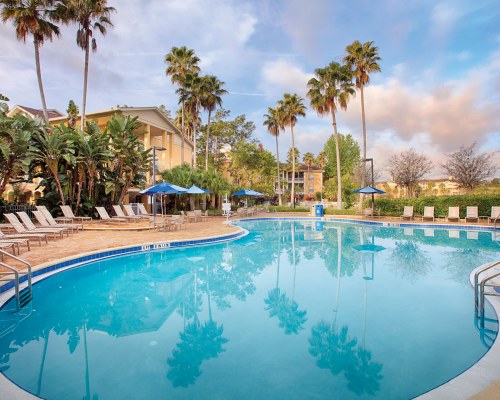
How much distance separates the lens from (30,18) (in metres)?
20.0

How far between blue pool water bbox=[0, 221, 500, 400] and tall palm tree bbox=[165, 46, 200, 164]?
81.1 feet

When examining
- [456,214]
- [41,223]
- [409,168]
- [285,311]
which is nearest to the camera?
[285,311]

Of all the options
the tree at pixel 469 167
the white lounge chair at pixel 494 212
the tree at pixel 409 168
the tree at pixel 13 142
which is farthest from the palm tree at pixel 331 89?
the tree at pixel 13 142

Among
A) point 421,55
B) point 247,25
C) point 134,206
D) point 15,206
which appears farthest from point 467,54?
point 15,206

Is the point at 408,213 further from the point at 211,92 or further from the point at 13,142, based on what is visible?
the point at 13,142

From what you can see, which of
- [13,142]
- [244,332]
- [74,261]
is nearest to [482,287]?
[244,332]

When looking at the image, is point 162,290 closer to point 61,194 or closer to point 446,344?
point 446,344

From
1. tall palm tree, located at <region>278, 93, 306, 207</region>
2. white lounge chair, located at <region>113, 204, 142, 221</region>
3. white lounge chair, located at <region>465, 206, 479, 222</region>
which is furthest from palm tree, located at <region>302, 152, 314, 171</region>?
white lounge chair, located at <region>113, 204, 142, 221</region>

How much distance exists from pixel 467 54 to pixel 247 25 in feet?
41.1

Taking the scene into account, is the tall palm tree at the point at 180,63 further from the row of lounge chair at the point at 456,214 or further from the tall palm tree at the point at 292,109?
the row of lounge chair at the point at 456,214

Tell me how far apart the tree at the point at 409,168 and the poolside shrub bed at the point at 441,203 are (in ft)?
31.1

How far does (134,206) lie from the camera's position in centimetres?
2320

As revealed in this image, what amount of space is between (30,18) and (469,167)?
38.7m

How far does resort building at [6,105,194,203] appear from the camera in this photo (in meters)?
26.8
